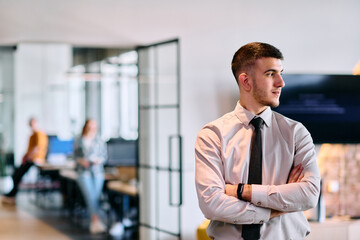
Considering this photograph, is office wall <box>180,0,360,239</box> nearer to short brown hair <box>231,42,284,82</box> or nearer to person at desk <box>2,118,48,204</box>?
short brown hair <box>231,42,284,82</box>

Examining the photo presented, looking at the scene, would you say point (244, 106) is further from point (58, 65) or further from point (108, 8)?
point (58, 65)

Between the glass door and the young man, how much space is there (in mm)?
3564

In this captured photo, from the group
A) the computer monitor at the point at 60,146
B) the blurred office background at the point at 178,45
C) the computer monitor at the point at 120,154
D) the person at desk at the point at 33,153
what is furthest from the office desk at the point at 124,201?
the person at desk at the point at 33,153

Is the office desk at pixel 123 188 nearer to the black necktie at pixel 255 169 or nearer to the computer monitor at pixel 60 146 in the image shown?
the computer monitor at pixel 60 146

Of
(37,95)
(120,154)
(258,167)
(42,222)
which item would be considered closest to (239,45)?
(120,154)

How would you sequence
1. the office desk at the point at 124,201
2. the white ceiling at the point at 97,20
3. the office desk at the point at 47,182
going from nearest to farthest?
the white ceiling at the point at 97,20
the office desk at the point at 124,201
the office desk at the point at 47,182

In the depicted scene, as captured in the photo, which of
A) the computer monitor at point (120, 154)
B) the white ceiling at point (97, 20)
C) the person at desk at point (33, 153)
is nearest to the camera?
the white ceiling at point (97, 20)

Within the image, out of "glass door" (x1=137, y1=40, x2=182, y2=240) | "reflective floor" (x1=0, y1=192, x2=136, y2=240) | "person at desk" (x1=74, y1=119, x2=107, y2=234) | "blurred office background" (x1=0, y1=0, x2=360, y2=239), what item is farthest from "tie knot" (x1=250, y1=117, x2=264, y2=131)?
"person at desk" (x1=74, y1=119, x2=107, y2=234)

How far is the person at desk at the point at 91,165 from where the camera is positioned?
7.54 metres

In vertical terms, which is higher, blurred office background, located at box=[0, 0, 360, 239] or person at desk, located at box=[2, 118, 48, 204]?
blurred office background, located at box=[0, 0, 360, 239]

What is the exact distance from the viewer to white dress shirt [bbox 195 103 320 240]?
214 cm

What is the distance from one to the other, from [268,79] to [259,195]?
0.45m

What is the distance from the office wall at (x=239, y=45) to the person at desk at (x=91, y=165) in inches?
79.8

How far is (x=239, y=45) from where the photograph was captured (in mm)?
6137
